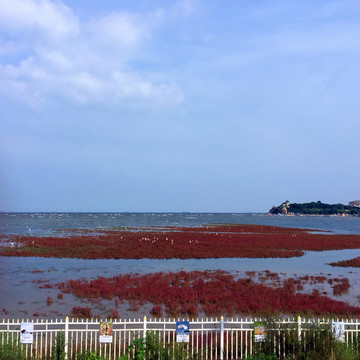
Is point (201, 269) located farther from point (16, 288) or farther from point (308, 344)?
point (308, 344)

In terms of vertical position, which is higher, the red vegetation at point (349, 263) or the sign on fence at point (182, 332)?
the sign on fence at point (182, 332)

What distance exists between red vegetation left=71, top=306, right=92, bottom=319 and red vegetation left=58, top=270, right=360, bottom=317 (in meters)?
2.30

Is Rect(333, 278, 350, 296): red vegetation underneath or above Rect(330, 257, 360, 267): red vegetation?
above

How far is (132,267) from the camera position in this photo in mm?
34719

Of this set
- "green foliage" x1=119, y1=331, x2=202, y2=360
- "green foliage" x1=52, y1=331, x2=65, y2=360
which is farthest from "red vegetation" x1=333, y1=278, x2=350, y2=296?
"green foliage" x1=52, y1=331, x2=65, y2=360

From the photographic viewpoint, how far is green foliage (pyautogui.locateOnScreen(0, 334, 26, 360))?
32.0 feet

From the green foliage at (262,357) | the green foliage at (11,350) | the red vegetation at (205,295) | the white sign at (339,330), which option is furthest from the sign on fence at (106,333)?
the red vegetation at (205,295)

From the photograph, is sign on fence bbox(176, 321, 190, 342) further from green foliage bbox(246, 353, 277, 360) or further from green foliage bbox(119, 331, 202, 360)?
green foliage bbox(246, 353, 277, 360)

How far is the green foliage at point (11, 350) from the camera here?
9.75 metres

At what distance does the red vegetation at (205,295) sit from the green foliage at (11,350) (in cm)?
890

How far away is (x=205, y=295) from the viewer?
22.6 metres

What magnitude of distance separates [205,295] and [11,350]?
14.0 metres

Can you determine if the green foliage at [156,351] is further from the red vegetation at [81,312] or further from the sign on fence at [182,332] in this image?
the red vegetation at [81,312]

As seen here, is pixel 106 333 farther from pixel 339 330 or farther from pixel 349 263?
pixel 349 263
